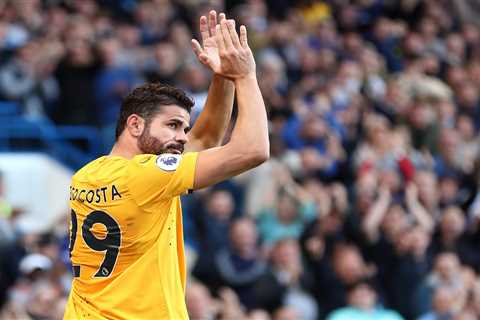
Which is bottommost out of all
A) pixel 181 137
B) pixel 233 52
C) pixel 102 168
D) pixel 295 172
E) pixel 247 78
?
pixel 102 168

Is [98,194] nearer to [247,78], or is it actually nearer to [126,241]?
[126,241]

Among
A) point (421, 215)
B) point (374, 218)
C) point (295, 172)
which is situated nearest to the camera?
point (374, 218)

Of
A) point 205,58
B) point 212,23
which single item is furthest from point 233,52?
point 212,23

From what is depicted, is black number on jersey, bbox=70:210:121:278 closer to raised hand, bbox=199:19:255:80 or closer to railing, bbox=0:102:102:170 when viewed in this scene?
raised hand, bbox=199:19:255:80

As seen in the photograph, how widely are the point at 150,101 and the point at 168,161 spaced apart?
14.3 inches

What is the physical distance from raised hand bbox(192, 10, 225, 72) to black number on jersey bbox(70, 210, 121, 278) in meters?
0.84

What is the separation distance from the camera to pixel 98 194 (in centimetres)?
543

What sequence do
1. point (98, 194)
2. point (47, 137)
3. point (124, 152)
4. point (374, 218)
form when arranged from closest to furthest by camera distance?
point (98, 194), point (124, 152), point (374, 218), point (47, 137)

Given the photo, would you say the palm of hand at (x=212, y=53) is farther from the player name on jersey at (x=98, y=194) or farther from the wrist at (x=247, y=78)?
the player name on jersey at (x=98, y=194)

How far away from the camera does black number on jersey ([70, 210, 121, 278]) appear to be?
5445 millimetres

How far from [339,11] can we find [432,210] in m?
5.46

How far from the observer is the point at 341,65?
596 inches

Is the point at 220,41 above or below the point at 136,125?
above

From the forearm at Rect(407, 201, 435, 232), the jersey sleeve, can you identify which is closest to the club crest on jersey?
the jersey sleeve
